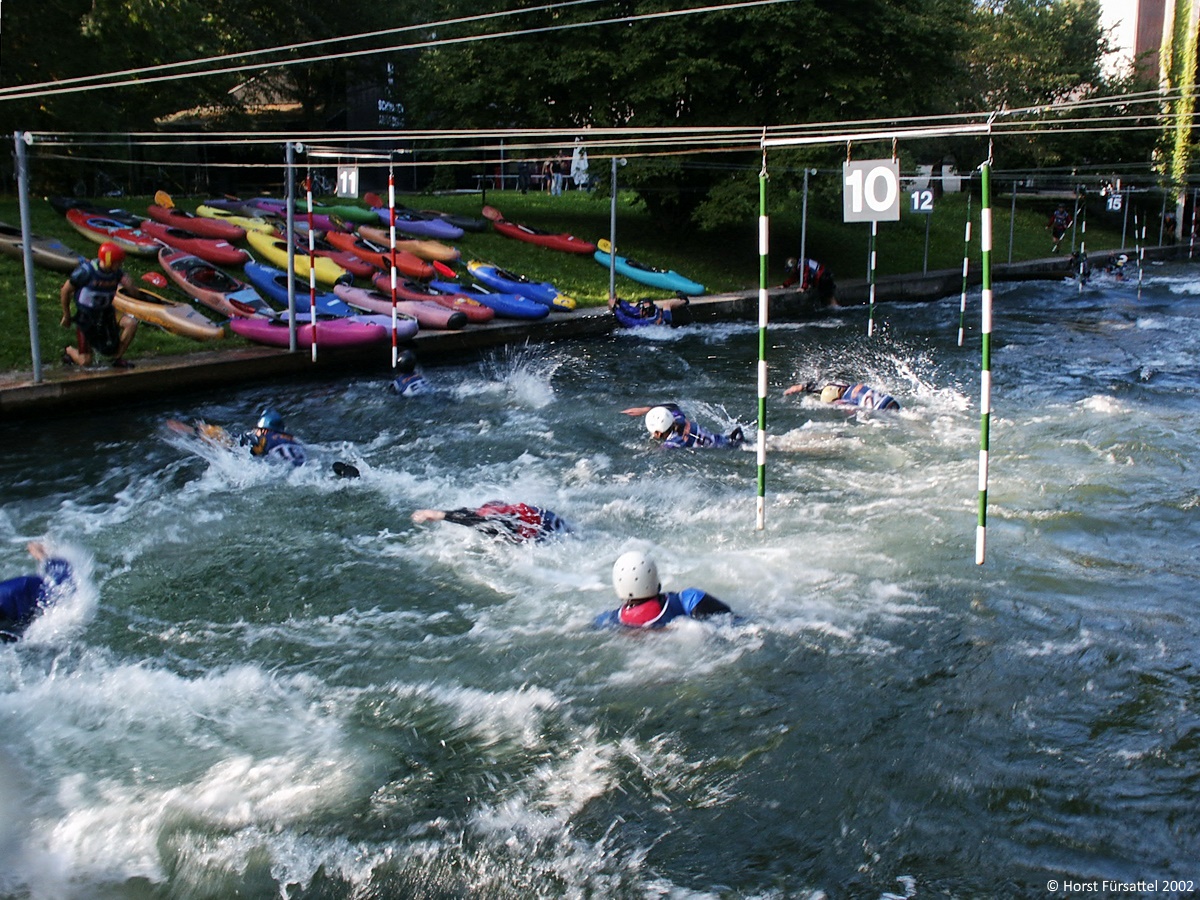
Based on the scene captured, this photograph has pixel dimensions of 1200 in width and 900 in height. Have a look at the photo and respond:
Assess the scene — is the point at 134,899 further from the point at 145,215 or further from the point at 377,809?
the point at 145,215

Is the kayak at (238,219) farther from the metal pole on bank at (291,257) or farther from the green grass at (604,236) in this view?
the metal pole on bank at (291,257)

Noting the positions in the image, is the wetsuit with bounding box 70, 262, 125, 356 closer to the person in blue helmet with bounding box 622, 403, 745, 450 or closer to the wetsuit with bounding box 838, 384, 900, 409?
the person in blue helmet with bounding box 622, 403, 745, 450

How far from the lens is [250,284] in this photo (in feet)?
62.7

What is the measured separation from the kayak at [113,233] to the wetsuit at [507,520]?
12.7m

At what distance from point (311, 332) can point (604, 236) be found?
522 inches

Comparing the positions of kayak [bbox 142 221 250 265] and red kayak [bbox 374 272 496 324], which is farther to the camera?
kayak [bbox 142 221 250 265]

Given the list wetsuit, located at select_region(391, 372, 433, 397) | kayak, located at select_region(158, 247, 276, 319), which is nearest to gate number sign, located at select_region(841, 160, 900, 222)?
wetsuit, located at select_region(391, 372, 433, 397)

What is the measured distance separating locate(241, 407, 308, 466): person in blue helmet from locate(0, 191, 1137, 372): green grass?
453 centimetres

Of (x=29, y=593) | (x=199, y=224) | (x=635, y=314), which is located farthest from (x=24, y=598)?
(x=199, y=224)

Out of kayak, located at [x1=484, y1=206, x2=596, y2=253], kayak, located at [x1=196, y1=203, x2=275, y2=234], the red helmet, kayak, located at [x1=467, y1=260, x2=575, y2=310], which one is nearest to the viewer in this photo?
the red helmet

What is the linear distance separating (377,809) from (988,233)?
5070mm

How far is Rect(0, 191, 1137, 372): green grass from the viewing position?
51.1ft

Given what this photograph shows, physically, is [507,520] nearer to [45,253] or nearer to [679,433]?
[679,433]

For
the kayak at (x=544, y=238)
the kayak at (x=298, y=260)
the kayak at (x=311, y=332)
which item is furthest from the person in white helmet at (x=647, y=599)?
the kayak at (x=544, y=238)
